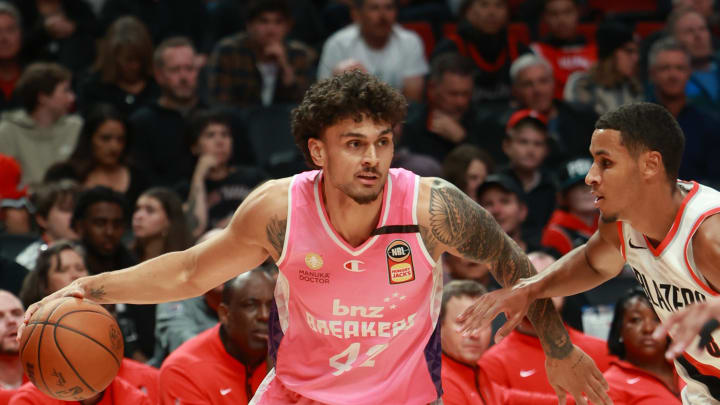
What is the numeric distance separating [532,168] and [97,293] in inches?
165

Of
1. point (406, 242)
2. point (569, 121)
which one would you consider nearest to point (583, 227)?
point (569, 121)

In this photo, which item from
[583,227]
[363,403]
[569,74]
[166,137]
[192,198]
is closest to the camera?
[363,403]

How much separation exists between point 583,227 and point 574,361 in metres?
A: 3.01

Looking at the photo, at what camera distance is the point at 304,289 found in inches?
A: 158

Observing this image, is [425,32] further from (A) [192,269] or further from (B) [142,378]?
(A) [192,269]

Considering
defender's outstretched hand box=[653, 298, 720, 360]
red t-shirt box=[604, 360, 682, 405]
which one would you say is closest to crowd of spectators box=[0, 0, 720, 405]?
red t-shirt box=[604, 360, 682, 405]

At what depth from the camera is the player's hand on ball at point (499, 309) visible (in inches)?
161

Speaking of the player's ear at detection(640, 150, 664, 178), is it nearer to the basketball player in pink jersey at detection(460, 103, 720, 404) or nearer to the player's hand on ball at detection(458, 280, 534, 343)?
the basketball player in pink jersey at detection(460, 103, 720, 404)

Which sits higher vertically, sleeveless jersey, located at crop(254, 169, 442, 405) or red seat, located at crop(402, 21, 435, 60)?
red seat, located at crop(402, 21, 435, 60)

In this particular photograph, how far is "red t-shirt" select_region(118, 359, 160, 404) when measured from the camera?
5426 millimetres

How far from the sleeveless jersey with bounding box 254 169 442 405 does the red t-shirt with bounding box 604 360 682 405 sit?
5.52 ft

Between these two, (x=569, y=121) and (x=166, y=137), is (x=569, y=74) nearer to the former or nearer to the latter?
(x=569, y=121)

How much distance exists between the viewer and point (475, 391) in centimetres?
521

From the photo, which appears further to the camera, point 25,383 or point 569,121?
point 569,121
